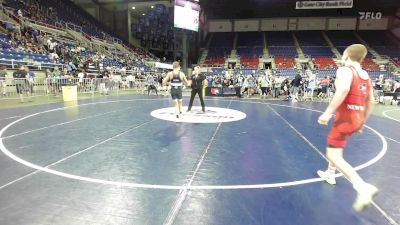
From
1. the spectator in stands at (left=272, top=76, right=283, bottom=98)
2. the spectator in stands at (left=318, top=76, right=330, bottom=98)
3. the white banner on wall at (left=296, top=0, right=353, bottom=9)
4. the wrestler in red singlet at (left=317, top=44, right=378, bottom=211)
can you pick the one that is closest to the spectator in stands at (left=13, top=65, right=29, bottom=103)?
the wrestler in red singlet at (left=317, top=44, right=378, bottom=211)

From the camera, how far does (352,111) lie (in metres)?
3.26

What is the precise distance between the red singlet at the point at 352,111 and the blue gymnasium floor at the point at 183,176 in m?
0.90

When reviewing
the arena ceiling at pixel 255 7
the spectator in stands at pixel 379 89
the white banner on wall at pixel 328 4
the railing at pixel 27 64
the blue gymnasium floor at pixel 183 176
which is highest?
the arena ceiling at pixel 255 7

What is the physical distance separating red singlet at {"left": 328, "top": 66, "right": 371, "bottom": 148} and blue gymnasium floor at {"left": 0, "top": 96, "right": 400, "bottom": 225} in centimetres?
90

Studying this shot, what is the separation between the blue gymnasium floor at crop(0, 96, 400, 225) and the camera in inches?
125

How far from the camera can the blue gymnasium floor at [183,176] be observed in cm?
317

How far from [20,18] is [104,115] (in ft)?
65.2

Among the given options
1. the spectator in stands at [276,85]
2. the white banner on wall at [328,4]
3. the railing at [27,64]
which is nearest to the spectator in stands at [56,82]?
the railing at [27,64]

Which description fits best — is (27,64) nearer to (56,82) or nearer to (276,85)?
(56,82)

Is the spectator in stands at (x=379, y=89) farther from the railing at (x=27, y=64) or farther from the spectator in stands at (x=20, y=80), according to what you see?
the railing at (x=27, y=64)

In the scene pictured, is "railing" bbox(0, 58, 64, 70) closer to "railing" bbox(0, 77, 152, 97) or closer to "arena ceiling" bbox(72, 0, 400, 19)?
"railing" bbox(0, 77, 152, 97)

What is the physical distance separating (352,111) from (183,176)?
2540mm

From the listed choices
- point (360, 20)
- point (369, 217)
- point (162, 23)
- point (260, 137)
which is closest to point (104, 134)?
→ point (260, 137)

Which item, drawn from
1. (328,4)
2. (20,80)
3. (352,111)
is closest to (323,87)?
(328,4)
